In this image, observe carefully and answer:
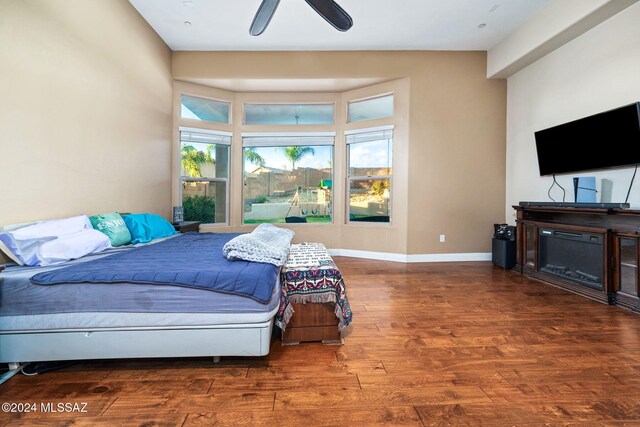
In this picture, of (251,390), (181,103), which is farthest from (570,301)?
(181,103)

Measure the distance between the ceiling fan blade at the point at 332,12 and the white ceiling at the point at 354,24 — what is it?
997 mm

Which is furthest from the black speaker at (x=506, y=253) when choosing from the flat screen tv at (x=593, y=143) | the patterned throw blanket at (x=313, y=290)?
the patterned throw blanket at (x=313, y=290)

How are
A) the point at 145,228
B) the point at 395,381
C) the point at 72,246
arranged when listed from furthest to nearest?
1. the point at 145,228
2. the point at 72,246
3. the point at 395,381

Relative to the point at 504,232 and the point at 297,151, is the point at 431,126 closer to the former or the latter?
the point at 504,232

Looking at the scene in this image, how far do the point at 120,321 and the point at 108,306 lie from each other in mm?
111

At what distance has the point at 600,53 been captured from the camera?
3.23 metres

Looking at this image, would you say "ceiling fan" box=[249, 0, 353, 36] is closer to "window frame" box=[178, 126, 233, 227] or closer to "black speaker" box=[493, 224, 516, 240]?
"window frame" box=[178, 126, 233, 227]

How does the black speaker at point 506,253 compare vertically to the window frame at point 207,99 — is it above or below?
below

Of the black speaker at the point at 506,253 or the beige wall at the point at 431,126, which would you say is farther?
the beige wall at the point at 431,126

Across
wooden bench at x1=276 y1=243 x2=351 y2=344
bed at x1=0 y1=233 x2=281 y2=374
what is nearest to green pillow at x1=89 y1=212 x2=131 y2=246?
bed at x1=0 y1=233 x2=281 y2=374

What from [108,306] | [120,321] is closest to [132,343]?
[120,321]

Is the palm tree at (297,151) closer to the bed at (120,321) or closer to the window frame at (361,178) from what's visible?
the window frame at (361,178)

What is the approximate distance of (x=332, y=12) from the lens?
8.55 ft

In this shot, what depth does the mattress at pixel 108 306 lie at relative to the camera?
1.58 meters
